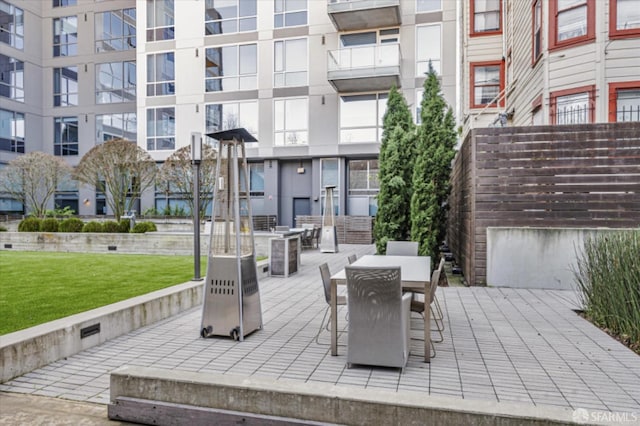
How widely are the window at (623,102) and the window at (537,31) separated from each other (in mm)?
2012

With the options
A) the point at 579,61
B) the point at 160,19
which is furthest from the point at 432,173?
the point at 160,19

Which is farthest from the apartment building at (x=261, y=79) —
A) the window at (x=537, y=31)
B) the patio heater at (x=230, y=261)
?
the patio heater at (x=230, y=261)

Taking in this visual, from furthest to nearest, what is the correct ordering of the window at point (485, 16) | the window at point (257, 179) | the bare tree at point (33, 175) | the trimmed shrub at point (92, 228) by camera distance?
the window at point (257, 179) < the bare tree at point (33, 175) < the window at point (485, 16) < the trimmed shrub at point (92, 228)

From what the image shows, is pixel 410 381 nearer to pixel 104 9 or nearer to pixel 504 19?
pixel 504 19

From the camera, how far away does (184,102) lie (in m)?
22.7

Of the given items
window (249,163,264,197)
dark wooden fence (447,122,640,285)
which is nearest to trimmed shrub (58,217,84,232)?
window (249,163,264,197)

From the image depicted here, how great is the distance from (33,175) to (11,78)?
9.54m

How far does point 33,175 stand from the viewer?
66.0ft

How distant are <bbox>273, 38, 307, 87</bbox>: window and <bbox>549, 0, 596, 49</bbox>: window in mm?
13194

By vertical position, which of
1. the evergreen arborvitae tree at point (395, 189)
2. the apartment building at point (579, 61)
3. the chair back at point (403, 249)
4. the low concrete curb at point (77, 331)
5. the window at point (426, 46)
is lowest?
the low concrete curb at point (77, 331)

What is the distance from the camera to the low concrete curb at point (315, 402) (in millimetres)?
2590

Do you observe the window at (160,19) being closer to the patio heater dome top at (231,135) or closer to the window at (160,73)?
the window at (160,73)

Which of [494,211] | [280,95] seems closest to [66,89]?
[280,95]

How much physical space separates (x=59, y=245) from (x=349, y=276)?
43.6 feet
